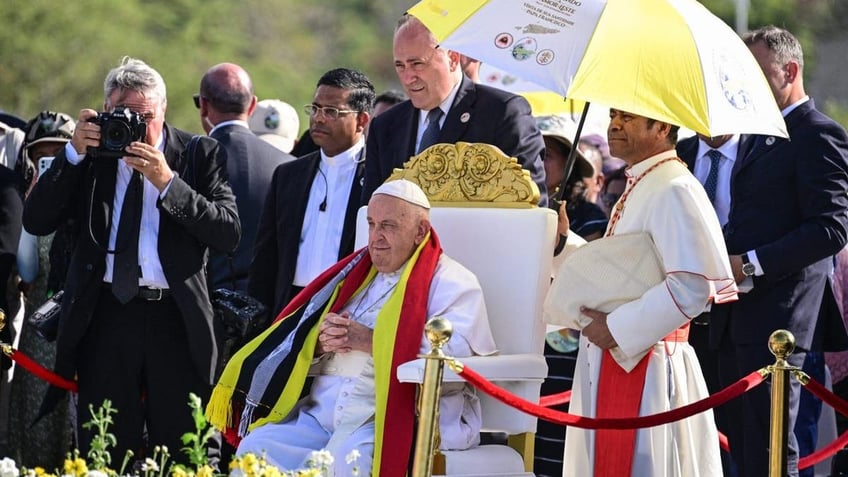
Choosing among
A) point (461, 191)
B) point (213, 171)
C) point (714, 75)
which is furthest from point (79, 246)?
point (714, 75)

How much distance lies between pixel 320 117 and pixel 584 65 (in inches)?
82.6

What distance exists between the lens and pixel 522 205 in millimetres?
5977

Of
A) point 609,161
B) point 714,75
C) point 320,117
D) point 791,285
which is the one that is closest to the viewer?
point 714,75

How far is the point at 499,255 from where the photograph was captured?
235 inches

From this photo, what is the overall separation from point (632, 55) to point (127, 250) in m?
2.43

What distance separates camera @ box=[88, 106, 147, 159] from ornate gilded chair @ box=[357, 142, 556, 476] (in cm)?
105

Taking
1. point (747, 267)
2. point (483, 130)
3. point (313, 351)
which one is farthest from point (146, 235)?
point (747, 267)

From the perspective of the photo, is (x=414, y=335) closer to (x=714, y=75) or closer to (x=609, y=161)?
(x=714, y=75)

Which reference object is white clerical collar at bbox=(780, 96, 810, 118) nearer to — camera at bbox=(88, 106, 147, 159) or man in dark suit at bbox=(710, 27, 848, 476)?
man in dark suit at bbox=(710, 27, 848, 476)

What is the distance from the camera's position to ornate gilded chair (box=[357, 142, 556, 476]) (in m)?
5.60

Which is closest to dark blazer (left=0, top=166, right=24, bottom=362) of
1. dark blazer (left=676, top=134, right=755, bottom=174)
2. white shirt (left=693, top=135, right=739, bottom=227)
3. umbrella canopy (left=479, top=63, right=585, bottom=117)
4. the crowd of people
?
the crowd of people

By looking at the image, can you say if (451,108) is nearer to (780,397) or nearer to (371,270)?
(371,270)

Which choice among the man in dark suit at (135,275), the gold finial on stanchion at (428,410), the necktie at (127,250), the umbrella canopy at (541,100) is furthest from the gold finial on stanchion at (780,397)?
the umbrella canopy at (541,100)

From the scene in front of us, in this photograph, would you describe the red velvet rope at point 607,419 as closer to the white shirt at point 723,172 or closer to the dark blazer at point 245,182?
the white shirt at point 723,172
